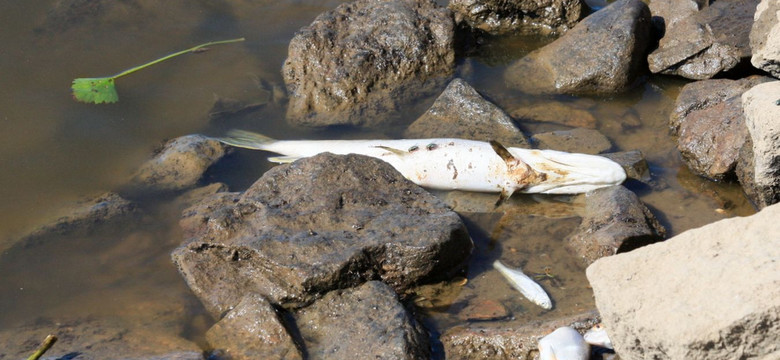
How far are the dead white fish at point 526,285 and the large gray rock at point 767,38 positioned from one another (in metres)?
2.09

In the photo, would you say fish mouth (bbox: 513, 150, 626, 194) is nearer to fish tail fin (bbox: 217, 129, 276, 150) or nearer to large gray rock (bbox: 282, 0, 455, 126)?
large gray rock (bbox: 282, 0, 455, 126)

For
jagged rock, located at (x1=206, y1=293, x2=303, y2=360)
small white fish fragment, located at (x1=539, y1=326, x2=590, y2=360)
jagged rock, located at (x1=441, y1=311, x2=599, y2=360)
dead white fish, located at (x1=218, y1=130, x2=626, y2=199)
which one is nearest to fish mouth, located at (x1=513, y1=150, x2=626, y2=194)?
dead white fish, located at (x1=218, y1=130, x2=626, y2=199)

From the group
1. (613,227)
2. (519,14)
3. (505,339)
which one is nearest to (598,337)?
(505,339)

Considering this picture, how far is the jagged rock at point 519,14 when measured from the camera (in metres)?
8.06

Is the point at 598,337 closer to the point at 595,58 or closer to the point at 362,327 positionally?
the point at 362,327

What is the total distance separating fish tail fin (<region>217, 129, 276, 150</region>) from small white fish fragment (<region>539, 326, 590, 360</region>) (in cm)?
313

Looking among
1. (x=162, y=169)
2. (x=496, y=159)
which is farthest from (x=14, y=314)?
(x=496, y=159)

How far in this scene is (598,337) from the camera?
4.35 meters

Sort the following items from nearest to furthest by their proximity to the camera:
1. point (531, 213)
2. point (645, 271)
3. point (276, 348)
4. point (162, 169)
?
1. point (645, 271)
2. point (276, 348)
3. point (531, 213)
4. point (162, 169)

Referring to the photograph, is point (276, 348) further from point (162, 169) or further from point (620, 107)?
point (620, 107)

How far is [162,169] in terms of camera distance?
20.6 feet

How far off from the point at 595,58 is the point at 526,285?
293 cm

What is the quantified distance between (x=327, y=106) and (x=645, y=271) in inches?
156

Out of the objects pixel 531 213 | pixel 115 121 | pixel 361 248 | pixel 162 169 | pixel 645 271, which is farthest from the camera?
pixel 115 121
